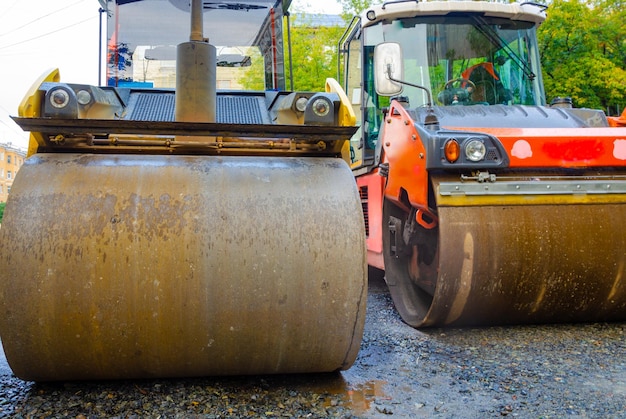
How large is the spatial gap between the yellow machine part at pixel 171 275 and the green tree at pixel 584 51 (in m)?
13.0

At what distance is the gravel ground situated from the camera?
2598mm

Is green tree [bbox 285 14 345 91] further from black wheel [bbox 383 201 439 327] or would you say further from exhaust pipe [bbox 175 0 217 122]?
exhaust pipe [bbox 175 0 217 122]

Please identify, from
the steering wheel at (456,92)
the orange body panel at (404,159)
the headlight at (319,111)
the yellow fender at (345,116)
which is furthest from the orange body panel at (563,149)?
the steering wheel at (456,92)

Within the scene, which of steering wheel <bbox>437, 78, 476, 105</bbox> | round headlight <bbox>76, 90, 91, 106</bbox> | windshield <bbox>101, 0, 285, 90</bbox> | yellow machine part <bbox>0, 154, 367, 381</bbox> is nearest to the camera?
yellow machine part <bbox>0, 154, 367, 381</bbox>

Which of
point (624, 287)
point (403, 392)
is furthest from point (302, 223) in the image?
point (624, 287)

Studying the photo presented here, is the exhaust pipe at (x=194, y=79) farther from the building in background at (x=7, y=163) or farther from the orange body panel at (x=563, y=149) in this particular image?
the building in background at (x=7, y=163)

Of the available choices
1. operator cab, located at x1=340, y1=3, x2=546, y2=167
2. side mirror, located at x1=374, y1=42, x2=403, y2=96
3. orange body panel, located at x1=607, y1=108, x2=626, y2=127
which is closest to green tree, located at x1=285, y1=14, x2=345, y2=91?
operator cab, located at x1=340, y1=3, x2=546, y2=167

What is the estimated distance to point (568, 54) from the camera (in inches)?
570

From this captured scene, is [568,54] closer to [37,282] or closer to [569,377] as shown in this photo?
[569,377]

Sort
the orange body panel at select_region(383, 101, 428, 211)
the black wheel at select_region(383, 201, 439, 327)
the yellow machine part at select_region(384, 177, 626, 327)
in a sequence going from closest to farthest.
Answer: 1. the yellow machine part at select_region(384, 177, 626, 327)
2. the orange body panel at select_region(383, 101, 428, 211)
3. the black wheel at select_region(383, 201, 439, 327)

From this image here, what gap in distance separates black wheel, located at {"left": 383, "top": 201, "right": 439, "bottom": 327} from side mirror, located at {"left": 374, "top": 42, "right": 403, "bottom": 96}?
979 millimetres

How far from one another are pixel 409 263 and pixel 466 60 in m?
2.03

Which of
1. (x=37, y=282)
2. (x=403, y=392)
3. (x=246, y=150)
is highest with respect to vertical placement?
Result: (x=246, y=150)

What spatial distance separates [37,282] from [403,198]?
2711 mm
